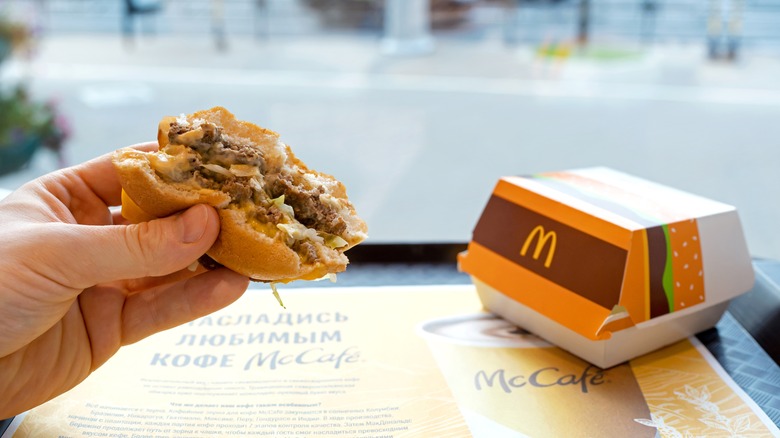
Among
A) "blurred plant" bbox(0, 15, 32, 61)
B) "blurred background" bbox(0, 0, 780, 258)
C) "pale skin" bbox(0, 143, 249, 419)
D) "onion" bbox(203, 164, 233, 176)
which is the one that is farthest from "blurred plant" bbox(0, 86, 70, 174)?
"onion" bbox(203, 164, 233, 176)

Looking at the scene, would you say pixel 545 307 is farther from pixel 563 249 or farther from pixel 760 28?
pixel 760 28

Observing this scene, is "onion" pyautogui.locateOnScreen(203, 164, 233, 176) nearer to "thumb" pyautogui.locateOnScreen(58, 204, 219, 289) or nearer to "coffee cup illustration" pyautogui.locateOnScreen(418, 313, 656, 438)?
"thumb" pyautogui.locateOnScreen(58, 204, 219, 289)

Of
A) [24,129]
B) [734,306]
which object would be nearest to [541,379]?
[734,306]

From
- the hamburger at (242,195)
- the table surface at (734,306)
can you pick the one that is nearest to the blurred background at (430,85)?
the table surface at (734,306)

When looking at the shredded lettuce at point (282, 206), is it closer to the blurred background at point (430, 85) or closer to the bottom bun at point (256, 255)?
the bottom bun at point (256, 255)

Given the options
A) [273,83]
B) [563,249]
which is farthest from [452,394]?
[273,83]

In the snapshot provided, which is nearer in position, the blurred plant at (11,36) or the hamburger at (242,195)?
the hamburger at (242,195)
